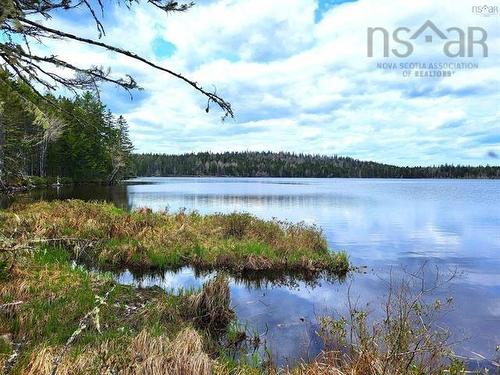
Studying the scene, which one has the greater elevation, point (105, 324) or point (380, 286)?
point (105, 324)

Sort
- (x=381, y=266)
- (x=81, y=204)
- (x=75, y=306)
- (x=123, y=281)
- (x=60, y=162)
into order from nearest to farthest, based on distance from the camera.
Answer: (x=75, y=306) → (x=123, y=281) → (x=381, y=266) → (x=81, y=204) → (x=60, y=162)

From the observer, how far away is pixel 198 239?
18.8 metres

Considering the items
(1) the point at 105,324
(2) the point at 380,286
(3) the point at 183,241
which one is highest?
(3) the point at 183,241

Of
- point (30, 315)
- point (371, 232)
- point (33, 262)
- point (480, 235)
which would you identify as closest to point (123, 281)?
point (33, 262)

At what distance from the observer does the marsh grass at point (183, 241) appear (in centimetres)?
1630

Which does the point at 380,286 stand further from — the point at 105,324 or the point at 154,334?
the point at 105,324

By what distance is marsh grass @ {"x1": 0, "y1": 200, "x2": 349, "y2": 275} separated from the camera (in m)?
16.3

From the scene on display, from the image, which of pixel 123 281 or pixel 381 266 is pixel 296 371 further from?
pixel 381 266

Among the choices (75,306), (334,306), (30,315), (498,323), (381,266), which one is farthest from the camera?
(381,266)

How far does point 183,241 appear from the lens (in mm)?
18375

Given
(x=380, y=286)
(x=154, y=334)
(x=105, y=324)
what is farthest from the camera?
(x=380, y=286)

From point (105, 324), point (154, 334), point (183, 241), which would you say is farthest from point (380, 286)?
point (105, 324)

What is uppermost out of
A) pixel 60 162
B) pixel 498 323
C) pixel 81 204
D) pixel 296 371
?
pixel 60 162

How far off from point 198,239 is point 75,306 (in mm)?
9669
